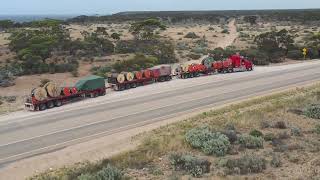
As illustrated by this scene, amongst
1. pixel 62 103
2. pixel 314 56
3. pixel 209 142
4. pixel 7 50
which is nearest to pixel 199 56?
pixel 314 56

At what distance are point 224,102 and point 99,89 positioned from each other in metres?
8.47

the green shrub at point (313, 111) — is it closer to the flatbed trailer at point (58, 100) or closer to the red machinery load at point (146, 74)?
the flatbed trailer at point (58, 100)

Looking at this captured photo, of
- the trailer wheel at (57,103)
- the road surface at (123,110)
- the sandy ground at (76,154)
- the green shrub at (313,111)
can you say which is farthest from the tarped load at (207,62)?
the green shrub at (313,111)

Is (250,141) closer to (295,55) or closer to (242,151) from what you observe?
(242,151)

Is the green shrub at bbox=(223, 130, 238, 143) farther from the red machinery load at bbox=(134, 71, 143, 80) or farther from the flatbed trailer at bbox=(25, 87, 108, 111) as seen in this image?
the red machinery load at bbox=(134, 71, 143, 80)

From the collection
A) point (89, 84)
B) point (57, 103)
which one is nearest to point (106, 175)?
point (57, 103)

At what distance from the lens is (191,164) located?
17.2 metres

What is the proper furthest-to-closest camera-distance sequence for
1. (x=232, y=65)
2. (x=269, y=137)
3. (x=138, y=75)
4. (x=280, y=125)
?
(x=232, y=65)
(x=138, y=75)
(x=280, y=125)
(x=269, y=137)

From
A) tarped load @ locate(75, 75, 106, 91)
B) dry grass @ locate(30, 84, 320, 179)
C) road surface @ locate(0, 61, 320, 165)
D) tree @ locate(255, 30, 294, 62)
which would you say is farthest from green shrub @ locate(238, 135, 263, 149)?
tree @ locate(255, 30, 294, 62)

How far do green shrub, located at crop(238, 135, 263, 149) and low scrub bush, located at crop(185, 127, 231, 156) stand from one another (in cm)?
→ 64

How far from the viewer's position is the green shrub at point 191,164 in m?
16.7

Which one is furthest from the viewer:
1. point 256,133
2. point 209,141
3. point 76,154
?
point 256,133

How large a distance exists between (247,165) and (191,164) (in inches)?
72.8

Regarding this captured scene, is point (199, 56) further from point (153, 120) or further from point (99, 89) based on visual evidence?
point (153, 120)
